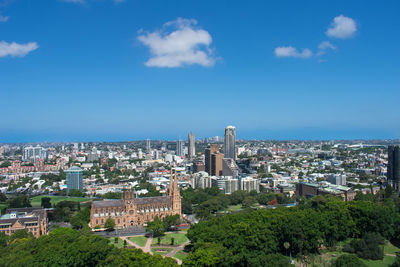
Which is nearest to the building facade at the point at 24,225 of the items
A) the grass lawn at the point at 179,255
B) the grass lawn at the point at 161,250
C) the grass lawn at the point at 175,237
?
the grass lawn at the point at 175,237

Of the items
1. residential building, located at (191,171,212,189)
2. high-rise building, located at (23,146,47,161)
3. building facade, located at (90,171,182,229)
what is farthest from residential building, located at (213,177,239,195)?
high-rise building, located at (23,146,47,161)

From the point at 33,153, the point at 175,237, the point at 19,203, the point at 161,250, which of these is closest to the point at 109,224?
the point at 175,237

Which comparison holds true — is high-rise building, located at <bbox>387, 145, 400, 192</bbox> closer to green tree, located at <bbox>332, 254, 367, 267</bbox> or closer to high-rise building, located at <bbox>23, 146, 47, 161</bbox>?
green tree, located at <bbox>332, 254, 367, 267</bbox>

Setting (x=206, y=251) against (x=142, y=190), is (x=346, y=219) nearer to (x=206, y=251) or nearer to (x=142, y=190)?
(x=206, y=251)

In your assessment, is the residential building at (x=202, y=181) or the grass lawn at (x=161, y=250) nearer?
the grass lawn at (x=161, y=250)

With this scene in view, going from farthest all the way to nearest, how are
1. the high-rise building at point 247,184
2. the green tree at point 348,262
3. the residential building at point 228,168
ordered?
the residential building at point 228,168
the high-rise building at point 247,184
the green tree at point 348,262

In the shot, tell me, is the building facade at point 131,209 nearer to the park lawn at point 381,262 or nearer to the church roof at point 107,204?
the church roof at point 107,204

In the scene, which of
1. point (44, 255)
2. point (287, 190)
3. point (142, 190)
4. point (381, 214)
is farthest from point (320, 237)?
point (142, 190)
